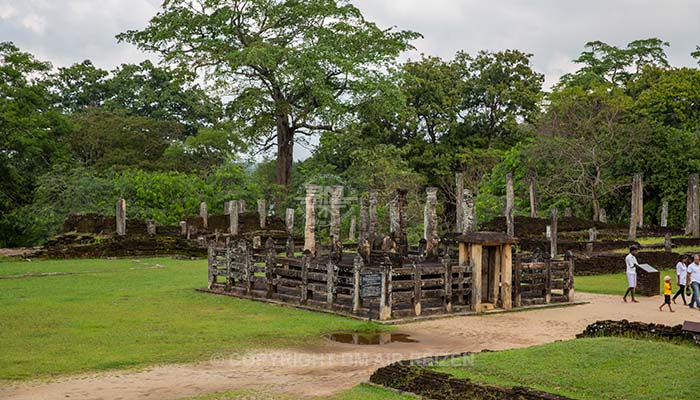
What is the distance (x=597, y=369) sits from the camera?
9414 mm

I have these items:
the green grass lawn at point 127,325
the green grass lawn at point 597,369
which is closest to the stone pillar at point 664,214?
the green grass lawn at point 127,325

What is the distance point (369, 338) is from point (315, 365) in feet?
8.71

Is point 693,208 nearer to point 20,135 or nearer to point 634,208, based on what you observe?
point 634,208

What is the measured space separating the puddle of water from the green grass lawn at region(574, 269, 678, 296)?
9.22 meters

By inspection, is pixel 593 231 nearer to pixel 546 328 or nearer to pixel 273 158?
pixel 546 328

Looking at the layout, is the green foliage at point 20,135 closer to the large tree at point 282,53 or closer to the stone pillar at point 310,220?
the large tree at point 282,53

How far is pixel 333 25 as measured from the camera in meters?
43.8

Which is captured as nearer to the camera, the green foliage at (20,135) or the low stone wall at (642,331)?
the low stone wall at (642,331)

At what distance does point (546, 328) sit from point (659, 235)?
76.5 ft

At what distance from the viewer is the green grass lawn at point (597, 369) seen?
8.58m

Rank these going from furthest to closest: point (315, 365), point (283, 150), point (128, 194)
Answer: point (283, 150)
point (128, 194)
point (315, 365)

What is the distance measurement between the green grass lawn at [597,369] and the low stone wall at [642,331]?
0.44 metres

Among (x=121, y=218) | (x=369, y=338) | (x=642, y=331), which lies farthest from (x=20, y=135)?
(x=642, y=331)

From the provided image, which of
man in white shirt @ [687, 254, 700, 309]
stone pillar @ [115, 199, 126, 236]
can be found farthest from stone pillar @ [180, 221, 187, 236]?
man in white shirt @ [687, 254, 700, 309]
